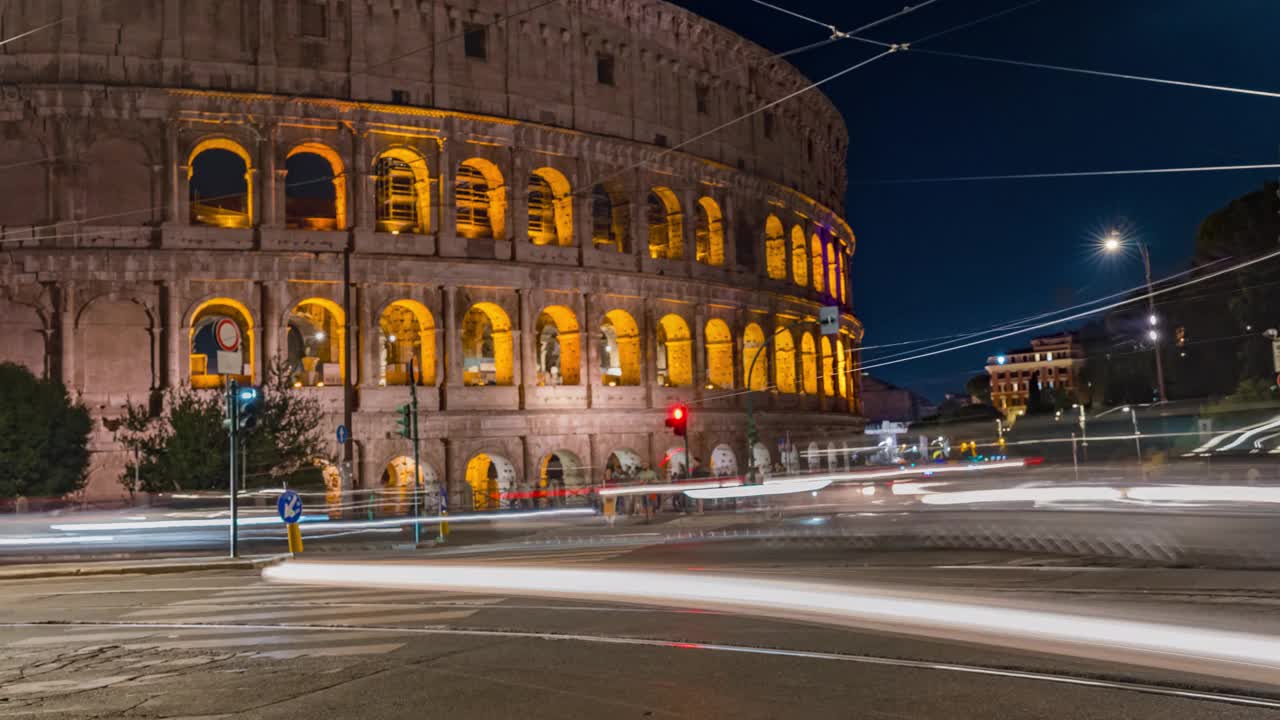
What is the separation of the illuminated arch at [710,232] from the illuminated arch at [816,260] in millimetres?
6709

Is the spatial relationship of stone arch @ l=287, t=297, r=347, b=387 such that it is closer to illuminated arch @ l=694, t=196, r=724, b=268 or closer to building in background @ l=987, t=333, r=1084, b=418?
illuminated arch @ l=694, t=196, r=724, b=268

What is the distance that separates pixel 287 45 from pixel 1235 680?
31428 millimetres

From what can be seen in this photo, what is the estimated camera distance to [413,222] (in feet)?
118

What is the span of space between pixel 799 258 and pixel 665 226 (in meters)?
7.30

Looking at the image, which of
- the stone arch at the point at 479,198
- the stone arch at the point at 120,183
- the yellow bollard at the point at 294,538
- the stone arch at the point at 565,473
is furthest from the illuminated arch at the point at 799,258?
the yellow bollard at the point at 294,538

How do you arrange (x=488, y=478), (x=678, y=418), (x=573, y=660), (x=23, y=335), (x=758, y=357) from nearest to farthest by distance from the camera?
(x=573, y=660) < (x=678, y=418) < (x=23, y=335) < (x=488, y=478) < (x=758, y=357)

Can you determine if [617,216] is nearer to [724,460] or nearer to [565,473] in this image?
[565,473]

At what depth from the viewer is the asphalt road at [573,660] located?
572cm

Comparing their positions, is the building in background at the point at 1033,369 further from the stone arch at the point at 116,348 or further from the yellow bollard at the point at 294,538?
the yellow bollard at the point at 294,538

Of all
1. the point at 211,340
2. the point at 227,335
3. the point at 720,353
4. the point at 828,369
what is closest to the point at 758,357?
the point at 720,353

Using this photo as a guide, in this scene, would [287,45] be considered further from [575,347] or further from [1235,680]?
[1235,680]

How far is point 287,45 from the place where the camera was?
32.3 meters

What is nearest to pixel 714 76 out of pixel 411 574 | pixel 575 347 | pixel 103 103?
pixel 575 347

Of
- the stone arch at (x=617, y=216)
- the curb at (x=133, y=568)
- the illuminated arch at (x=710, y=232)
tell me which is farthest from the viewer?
the illuminated arch at (x=710, y=232)
